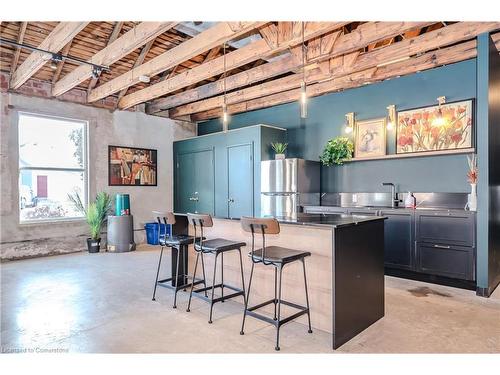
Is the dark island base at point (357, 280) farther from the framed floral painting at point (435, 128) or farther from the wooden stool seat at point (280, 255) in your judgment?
the framed floral painting at point (435, 128)

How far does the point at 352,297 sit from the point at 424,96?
362cm

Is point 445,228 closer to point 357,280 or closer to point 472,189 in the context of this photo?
point 472,189

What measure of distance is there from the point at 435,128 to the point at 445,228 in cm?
157

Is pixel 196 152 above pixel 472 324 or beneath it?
above

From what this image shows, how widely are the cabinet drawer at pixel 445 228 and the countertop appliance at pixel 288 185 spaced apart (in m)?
1.91

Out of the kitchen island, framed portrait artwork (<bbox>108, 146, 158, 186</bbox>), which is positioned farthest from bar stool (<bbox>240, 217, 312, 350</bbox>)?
framed portrait artwork (<bbox>108, 146, 158, 186</bbox>)

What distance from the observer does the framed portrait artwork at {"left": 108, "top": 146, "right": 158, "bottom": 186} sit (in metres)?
6.96

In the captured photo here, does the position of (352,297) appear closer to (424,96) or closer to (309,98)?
(424,96)

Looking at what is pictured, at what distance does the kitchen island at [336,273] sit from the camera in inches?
102

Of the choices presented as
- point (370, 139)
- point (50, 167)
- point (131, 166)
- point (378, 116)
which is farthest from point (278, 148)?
point (50, 167)

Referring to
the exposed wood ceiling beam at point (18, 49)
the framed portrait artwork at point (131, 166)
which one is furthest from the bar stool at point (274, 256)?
the framed portrait artwork at point (131, 166)

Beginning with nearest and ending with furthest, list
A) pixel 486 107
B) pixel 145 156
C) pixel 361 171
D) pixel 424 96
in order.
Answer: pixel 486 107 → pixel 424 96 → pixel 361 171 → pixel 145 156

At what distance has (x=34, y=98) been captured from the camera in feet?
19.6
